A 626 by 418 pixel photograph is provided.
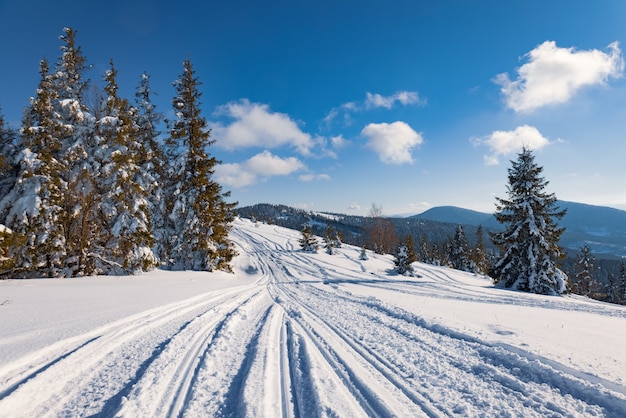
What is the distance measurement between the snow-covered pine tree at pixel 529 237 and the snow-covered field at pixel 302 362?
1216 cm

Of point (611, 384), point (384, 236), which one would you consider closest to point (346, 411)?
point (611, 384)

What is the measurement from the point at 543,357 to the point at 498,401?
4.88 feet

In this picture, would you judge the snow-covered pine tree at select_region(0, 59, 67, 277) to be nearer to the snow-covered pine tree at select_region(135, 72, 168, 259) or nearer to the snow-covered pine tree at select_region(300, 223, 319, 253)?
the snow-covered pine tree at select_region(135, 72, 168, 259)

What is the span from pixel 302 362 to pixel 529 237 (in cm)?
1931

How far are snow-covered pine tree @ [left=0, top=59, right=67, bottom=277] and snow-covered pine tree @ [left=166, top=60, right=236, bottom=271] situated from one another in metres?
6.23

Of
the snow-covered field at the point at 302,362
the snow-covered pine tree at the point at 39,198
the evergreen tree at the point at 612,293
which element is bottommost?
the evergreen tree at the point at 612,293

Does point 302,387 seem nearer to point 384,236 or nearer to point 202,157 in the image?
point 202,157

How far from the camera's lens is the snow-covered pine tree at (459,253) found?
1913 inches

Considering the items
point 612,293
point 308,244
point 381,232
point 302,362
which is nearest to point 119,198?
point 302,362

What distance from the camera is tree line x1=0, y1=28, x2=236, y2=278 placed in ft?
40.3

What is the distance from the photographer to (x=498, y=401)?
306 cm

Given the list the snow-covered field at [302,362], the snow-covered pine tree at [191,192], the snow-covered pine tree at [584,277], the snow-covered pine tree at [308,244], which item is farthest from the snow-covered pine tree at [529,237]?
the snow-covered pine tree at [584,277]

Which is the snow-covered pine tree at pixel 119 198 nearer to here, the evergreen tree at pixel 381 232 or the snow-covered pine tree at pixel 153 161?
the snow-covered pine tree at pixel 153 161

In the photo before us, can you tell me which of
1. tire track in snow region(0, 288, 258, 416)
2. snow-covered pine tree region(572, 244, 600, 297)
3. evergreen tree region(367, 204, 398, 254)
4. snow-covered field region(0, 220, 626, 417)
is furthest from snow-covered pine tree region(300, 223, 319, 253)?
snow-covered pine tree region(572, 244, 600, 297)
